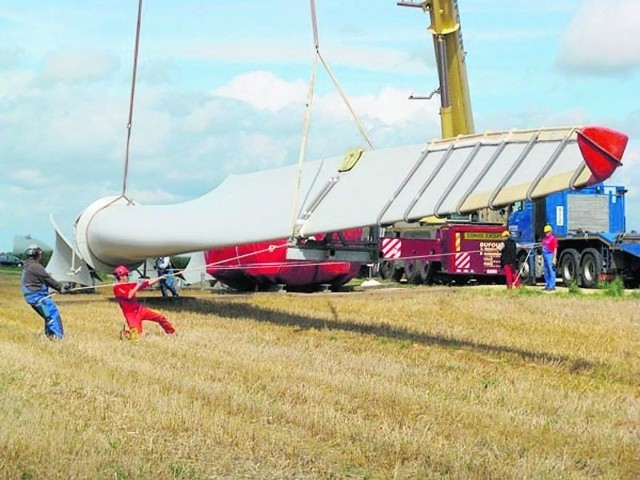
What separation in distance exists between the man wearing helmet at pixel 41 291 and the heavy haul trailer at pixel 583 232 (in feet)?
50.6

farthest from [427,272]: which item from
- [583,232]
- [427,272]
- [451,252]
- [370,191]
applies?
[370,191]

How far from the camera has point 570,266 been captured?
26.9 m

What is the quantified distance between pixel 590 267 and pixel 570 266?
852mm

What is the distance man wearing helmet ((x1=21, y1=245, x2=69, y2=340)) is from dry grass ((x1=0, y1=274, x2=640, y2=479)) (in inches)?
9.2

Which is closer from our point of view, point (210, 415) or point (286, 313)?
point (210, 415)

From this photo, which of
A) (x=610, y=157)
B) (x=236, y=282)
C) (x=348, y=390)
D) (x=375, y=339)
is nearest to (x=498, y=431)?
(x=348, y=390)

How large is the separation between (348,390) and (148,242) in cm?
951

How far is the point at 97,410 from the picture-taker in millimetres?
7766

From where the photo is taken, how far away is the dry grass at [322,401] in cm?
626

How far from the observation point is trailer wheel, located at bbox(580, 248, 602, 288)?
84.1 ft

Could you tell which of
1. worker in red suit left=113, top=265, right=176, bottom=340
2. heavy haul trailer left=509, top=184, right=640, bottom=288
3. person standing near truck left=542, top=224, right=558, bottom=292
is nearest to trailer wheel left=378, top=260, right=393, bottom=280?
heavy haul trailer left=509, top=184, right=640, bottom=288

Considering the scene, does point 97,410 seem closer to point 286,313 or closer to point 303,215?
point 303,215

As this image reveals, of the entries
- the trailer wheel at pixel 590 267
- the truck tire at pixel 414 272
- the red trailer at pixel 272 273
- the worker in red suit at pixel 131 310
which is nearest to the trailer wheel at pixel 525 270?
the trailer wheel at pixel 590 267

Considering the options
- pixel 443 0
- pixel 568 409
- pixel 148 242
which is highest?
pixel 443 0
